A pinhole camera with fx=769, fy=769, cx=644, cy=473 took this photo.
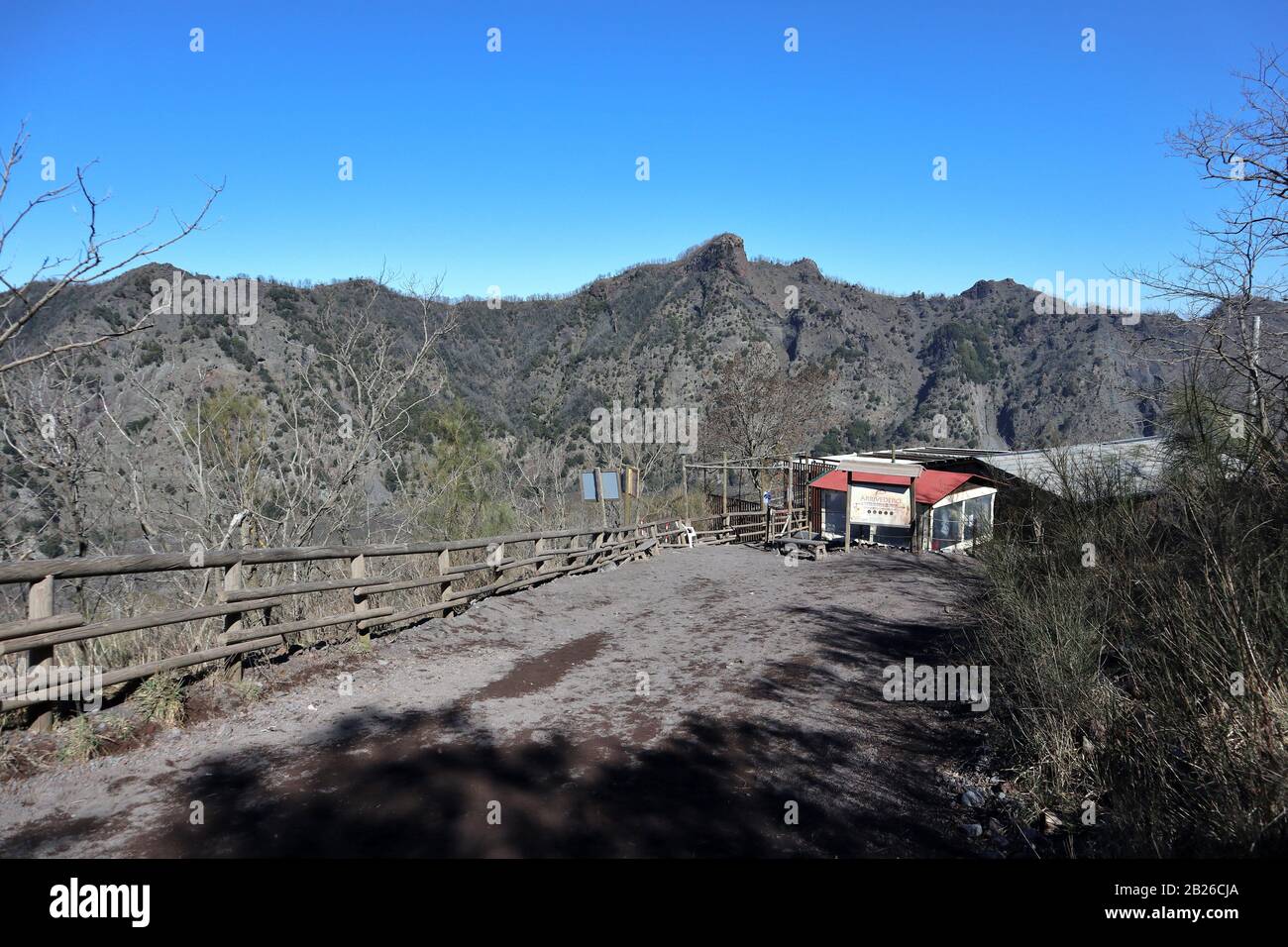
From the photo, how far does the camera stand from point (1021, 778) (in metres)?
4.89

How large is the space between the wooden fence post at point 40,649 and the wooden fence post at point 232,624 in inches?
57.2

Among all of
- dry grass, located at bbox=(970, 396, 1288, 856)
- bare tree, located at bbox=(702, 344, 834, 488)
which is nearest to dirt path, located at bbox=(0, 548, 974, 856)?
dry grass, located at bbox=(970, 396, 1288, 856)

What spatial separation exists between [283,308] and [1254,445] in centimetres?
5574

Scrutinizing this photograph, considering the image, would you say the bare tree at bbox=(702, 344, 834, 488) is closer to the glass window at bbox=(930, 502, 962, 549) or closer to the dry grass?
the glass window at bbox=(930, 502, 962, 549)

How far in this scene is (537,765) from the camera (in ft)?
17.1

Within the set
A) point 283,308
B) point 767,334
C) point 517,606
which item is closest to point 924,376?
point 767,334

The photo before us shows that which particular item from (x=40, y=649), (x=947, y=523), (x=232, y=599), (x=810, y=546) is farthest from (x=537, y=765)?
(x=947, y=523)
